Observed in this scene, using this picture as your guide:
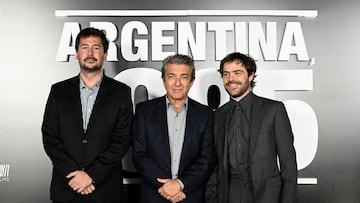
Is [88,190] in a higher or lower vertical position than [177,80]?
lower

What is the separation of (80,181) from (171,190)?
0.58m

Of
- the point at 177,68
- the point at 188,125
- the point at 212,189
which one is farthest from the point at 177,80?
the point at 212,189

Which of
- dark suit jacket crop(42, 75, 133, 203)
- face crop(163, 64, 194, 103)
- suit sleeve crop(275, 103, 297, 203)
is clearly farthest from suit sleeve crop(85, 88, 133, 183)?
suit sleeve crop(275, 103, 297, 203)

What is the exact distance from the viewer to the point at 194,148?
2.89 meters

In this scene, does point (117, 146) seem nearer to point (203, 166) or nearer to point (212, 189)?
point (203, 166)

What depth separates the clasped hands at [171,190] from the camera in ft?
8.98

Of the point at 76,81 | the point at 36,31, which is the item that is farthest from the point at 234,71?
the point at 36,31

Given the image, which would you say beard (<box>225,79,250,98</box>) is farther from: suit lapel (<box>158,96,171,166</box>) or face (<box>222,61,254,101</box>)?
suit lapel (<box>158,96,171,166</box>)

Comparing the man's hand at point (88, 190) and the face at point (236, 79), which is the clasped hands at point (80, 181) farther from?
the face at point (236, 79)

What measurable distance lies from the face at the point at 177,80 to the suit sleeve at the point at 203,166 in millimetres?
264

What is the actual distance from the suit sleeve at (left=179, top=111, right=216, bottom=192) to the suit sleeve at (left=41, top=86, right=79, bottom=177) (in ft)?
2.33

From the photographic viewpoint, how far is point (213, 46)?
147 inches

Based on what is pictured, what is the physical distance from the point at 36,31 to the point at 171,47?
3.63ft

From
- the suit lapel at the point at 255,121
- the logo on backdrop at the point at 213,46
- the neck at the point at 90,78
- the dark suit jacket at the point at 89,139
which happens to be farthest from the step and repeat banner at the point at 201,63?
the suit lapel at the point at 255,121
